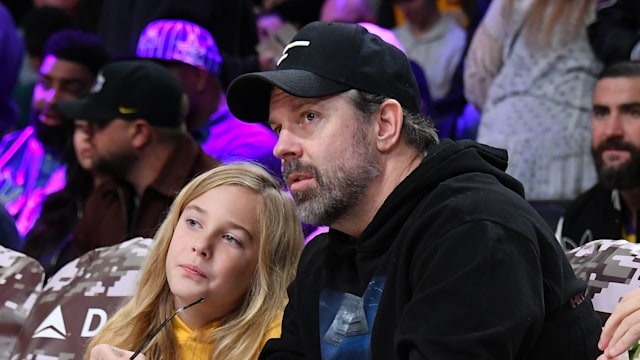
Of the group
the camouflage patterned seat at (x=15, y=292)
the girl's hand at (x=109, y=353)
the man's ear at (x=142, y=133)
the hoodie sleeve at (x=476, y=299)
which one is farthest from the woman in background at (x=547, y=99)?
the hoodie sleeve at (x=476, y=299)

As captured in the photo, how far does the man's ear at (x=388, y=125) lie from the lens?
261 centimetres

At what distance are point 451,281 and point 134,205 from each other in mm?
2902

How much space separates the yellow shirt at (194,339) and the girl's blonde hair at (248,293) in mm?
14

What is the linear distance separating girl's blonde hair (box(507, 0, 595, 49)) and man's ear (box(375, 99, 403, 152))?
2.65 m

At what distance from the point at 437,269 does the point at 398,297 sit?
0.17 meters

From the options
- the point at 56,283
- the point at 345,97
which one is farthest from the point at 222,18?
the point at 345,97

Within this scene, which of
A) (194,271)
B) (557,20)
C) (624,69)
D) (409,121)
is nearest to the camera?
(409,121)

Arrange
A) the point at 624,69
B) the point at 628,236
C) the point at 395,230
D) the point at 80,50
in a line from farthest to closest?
the point at 80,50 → the point at 624,69 → the point at 628,236 → the point at 395,230

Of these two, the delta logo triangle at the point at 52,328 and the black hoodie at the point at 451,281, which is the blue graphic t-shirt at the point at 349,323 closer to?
the black hoodie at the point at 451,281

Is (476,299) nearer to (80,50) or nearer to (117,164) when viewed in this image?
(117,164)

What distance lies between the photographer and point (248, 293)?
10.4 ft

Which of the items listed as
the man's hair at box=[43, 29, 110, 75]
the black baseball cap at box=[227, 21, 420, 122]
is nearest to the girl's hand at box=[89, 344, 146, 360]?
the black baseball cap at box=[227, 21, 420, 122]

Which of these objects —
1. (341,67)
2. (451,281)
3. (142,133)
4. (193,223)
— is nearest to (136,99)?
(142,133)

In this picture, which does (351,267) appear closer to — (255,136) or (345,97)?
(345,97)
